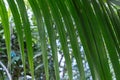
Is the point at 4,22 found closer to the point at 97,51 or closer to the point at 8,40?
the point at 8,40

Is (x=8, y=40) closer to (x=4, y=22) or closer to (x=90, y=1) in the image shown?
(x=4, y=22)

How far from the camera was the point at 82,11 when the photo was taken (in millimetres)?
480

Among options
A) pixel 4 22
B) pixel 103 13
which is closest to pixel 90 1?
pixel 103 13

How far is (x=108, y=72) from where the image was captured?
0.46 metres

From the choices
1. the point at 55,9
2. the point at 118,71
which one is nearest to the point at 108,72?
the point at 118,71

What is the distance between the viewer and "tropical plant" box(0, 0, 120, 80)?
1.44ft

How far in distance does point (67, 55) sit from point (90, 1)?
12 centimetres

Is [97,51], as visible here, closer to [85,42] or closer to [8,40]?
[85,42]

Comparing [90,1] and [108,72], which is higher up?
[90,1]

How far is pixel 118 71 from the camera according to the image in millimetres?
466

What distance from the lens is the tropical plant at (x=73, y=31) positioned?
1.44 ft

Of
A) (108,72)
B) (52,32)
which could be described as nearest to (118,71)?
(108,72)

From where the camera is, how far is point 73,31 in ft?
1.54

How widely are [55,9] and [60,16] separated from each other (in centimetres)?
1
